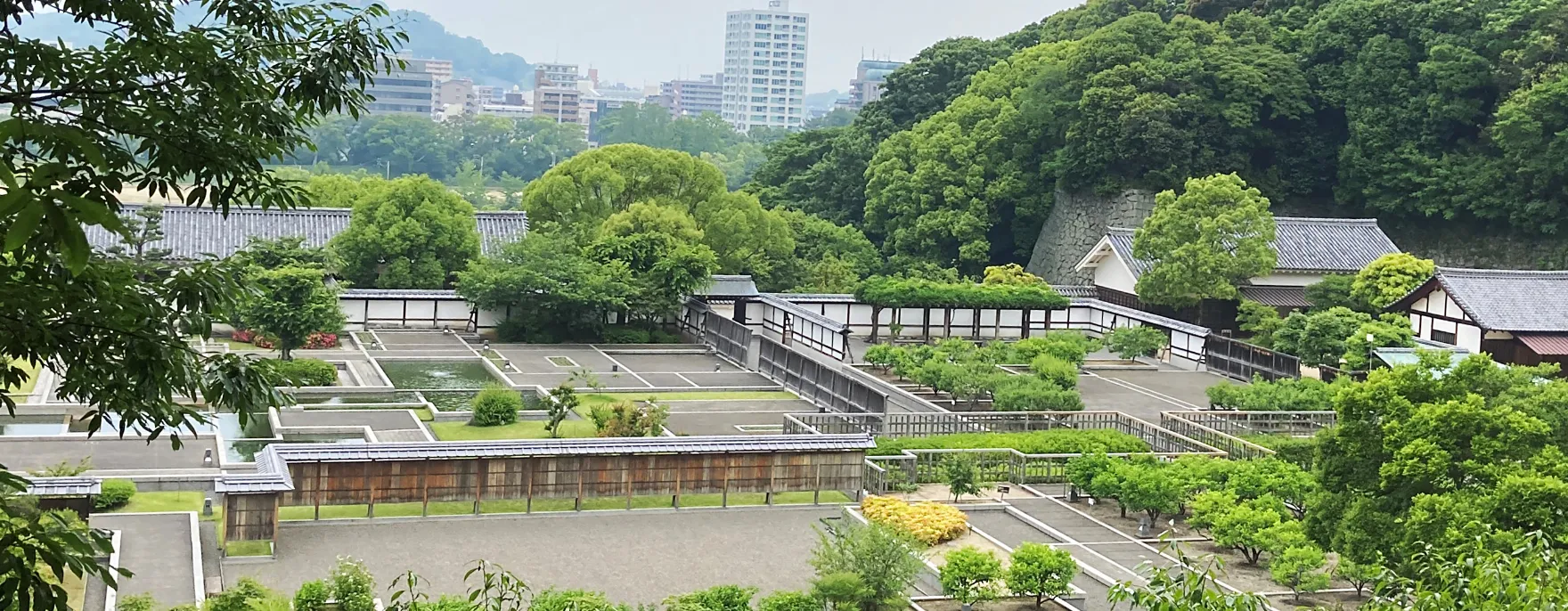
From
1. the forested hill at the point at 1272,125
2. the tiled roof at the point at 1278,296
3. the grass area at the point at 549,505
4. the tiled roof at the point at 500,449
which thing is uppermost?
the forested hill at the point at 1272,125

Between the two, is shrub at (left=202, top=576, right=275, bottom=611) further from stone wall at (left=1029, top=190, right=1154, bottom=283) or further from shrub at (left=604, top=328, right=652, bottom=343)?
stone wall at (left=1029, top=190, right=1154, bottom=283)

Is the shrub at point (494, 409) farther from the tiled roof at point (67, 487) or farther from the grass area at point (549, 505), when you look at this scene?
the tiled roof at point (67, 487)

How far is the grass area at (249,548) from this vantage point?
56.7ft

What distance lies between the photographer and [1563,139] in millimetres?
44312

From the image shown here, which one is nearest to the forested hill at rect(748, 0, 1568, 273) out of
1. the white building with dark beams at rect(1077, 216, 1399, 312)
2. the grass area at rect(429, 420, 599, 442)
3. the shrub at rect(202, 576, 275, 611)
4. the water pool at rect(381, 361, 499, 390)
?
the white building with dark beams at rect(1077, 216, 1399, 312)

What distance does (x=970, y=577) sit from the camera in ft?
54.2

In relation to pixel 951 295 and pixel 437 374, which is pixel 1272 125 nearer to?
pixel 951 295

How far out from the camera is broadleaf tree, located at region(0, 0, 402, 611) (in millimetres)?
6148

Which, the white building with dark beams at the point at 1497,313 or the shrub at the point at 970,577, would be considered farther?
the white building with dark beams at the point at 1497,313

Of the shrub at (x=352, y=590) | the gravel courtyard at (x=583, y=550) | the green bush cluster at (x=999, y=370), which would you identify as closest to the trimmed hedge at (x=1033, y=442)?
the green bush cluster at (x=999, y=370)

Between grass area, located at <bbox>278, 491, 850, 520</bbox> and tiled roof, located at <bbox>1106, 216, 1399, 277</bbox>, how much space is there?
72.0 ft

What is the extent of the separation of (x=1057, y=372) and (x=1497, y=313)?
10821mm

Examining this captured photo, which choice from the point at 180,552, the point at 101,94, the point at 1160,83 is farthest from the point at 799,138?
the point at 101,94

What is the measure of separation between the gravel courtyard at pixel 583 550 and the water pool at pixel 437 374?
433 inches
